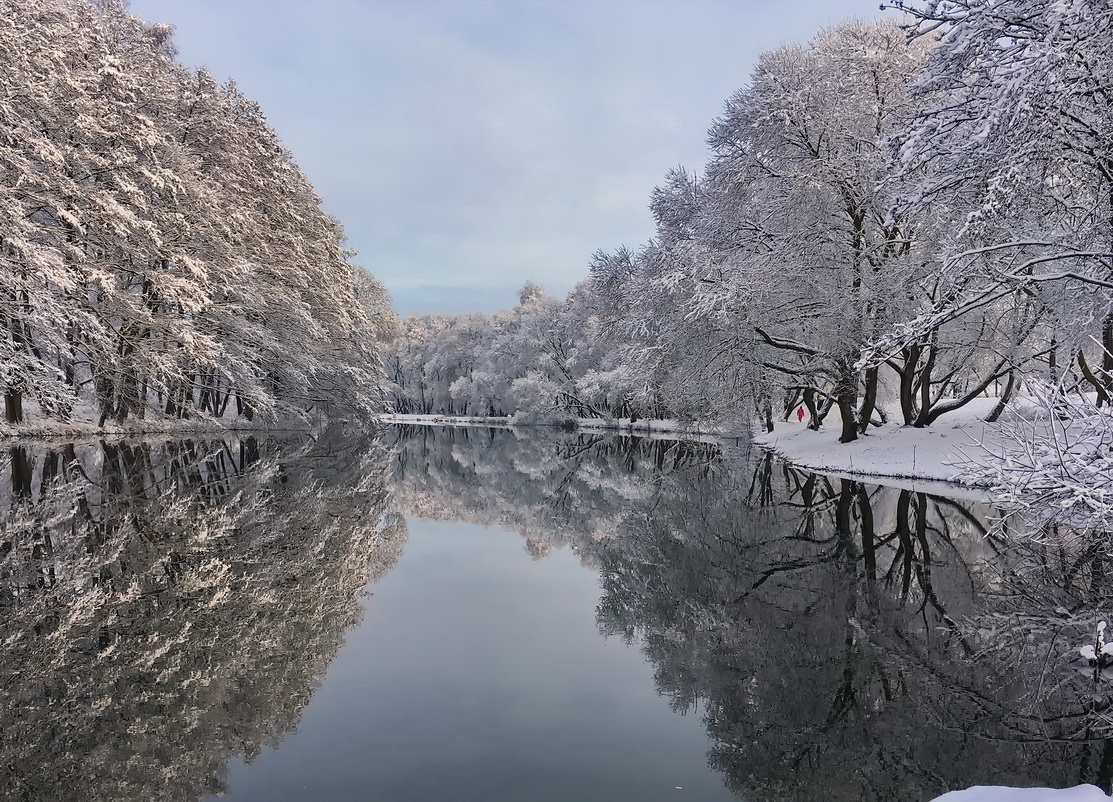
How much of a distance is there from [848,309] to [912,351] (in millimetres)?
3641

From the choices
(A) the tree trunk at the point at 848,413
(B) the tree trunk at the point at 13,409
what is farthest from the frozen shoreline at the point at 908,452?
(B) the tree trunk at the point at 13,409

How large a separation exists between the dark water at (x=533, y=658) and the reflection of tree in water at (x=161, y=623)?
0.09ft

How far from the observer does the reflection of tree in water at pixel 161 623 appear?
392cm

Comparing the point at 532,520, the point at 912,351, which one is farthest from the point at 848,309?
the point at 532,520

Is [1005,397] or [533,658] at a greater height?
[1005,397]

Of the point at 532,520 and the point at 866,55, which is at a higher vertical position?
the point at 866,55

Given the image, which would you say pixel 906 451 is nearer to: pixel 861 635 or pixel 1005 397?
pixel 1005 397

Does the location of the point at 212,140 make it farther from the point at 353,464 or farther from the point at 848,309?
the point at 848,309

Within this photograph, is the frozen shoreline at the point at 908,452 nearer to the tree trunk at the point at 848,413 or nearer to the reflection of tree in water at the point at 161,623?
the tree trunk at the point at 848,413

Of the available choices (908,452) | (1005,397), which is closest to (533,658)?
(908,452)

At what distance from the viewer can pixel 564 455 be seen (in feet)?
112

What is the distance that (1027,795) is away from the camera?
3314 millimetres

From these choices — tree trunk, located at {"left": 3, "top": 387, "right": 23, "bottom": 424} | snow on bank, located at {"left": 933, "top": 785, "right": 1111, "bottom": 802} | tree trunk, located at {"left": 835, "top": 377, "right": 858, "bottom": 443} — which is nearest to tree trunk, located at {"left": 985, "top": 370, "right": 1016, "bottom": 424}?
tree trunk, located at {"left": 835, "top": 377, "right": 858, "bottom": 443}

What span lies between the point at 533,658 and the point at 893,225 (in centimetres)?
1723
